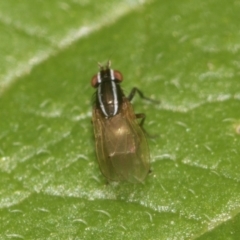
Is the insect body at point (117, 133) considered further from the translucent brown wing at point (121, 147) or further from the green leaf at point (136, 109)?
the green leaf at point (136, 109)

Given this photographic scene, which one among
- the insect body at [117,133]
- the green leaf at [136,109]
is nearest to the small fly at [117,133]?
the insect body at [117,133]

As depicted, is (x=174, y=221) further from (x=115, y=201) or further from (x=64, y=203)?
(x=64, y=203)

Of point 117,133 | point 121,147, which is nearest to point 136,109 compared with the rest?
point 117,133

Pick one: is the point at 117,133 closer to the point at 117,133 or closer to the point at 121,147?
the point at 117,133

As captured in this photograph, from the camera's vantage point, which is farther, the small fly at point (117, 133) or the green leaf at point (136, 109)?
the small fly at point (117, 133)

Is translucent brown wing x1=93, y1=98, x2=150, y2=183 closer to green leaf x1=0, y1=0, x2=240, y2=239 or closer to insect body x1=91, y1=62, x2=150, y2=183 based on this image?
insect body x1=91, y1=62, x2=150, y2=183

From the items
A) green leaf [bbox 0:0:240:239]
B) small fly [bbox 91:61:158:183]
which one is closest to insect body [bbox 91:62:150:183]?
small fly [bbox 91:61:158:183]

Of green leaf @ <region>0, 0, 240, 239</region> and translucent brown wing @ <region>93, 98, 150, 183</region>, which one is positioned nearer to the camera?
green leaf @ <region>0, 0, 240, 239</region>
